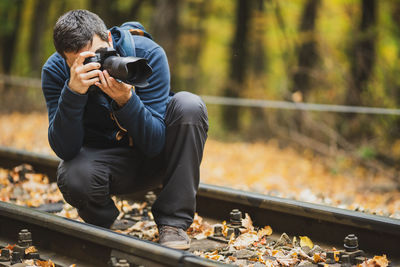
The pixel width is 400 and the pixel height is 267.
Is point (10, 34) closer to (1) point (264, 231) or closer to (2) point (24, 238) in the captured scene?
(2) point (24, 238)

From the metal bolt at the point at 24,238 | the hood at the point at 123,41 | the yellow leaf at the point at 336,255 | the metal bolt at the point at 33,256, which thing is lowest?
the metal bolt at the point at 33,256

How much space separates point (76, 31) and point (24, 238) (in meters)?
1.23

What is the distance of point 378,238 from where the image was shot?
3.11 metres

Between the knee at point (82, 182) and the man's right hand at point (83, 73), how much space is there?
19.8 inches

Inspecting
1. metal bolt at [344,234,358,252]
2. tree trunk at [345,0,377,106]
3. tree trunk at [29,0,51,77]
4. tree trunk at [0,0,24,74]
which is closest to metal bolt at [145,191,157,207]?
metal bolt at [344,234,358,252]

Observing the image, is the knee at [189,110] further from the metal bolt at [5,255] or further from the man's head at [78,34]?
the metal bolt at [5,255]

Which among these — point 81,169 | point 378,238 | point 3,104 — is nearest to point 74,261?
point 81,169

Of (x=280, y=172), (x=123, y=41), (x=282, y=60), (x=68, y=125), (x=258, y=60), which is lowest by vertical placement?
(x=280, y=172)

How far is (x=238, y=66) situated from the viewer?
14867 mm

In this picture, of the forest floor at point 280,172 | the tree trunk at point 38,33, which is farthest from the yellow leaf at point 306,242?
the tree trunk at point 38,33

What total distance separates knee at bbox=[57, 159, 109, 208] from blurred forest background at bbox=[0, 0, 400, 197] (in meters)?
5.16

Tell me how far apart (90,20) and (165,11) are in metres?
8.32

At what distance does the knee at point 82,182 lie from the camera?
120 inches

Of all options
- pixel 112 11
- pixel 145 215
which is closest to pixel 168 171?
pixel 145 215
